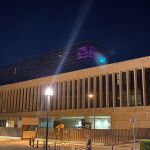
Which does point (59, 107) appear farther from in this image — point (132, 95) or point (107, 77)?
point (132, 95)

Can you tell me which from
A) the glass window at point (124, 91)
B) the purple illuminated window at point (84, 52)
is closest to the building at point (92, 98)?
the glass window at point (124, 91)

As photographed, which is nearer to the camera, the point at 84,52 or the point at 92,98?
the point at 92,98

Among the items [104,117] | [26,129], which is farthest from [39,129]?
[104,117]

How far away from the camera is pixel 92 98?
224 feet

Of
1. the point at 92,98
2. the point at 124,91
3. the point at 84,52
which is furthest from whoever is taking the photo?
the point at 84,52

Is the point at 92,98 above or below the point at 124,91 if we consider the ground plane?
below

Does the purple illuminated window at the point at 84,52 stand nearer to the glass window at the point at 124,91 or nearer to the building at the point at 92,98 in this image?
the building at the point at 92,98

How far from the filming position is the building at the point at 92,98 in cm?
5800

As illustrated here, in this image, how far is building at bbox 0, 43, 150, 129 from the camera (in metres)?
58.0

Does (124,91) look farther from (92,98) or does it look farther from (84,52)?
A: (84,52)

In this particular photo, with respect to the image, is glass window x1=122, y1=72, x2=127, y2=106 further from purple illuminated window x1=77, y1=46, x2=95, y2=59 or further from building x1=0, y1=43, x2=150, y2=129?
purple illuminated window x1=77, y1=46, x2=95, y2=59

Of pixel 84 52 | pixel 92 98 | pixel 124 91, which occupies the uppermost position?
pixel 84 52

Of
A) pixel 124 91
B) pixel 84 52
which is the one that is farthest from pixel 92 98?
pixel 84 52

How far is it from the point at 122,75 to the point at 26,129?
2165cm
